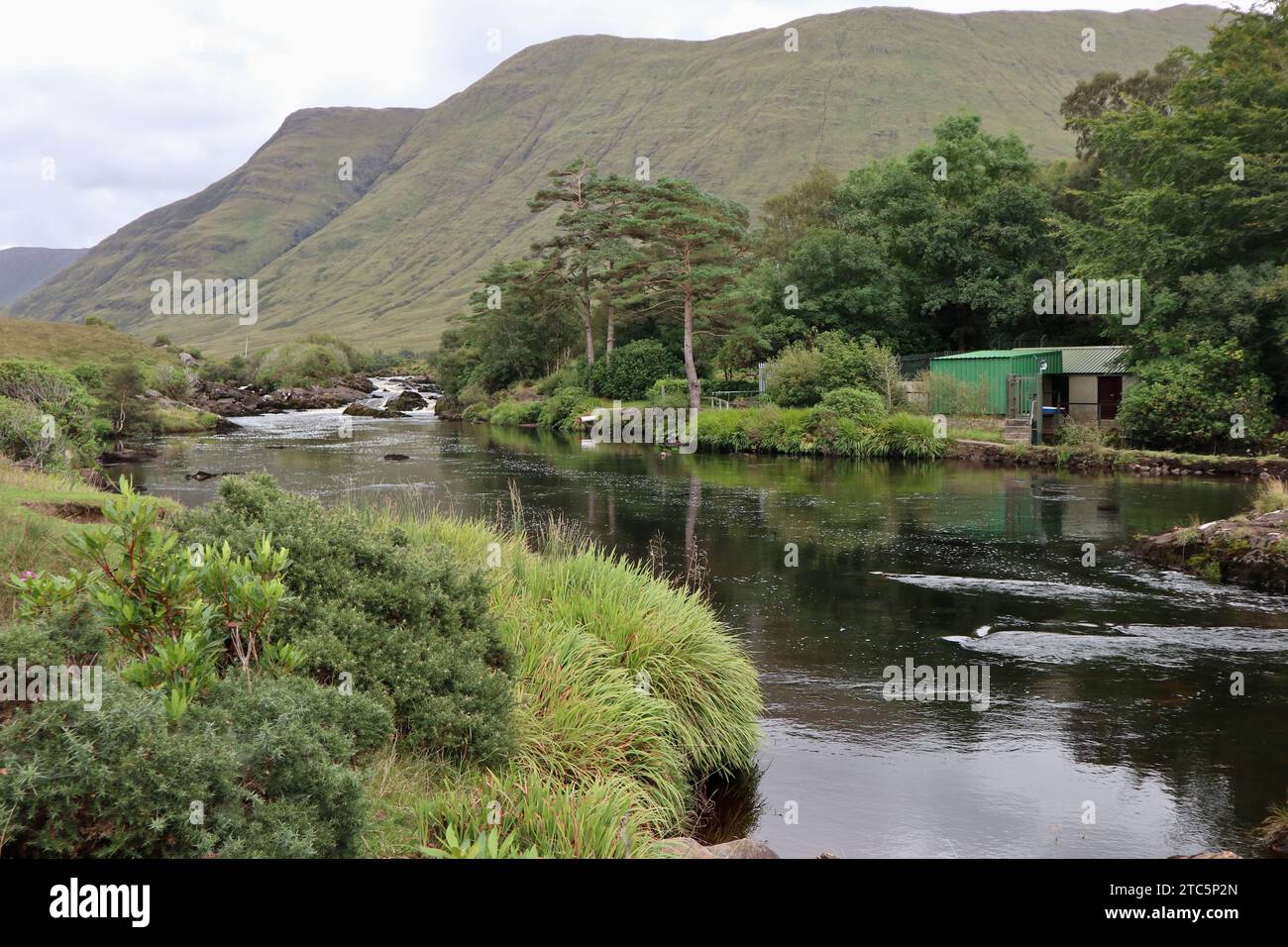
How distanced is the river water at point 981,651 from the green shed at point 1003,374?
32.6ft

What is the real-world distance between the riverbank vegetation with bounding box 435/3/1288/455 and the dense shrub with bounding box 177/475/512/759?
107 feet

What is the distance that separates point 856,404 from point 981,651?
28560 mm

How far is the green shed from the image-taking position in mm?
39562

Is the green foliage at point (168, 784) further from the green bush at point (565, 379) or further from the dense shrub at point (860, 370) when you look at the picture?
the green bush at point (565, 379)

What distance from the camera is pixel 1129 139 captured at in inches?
1535

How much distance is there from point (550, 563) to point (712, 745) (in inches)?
105

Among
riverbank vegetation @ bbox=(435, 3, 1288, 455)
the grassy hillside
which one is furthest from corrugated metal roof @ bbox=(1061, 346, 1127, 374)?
the grassy hillside

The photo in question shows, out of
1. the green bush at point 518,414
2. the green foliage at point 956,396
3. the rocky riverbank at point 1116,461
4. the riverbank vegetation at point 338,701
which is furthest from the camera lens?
the green bush at point 518,414

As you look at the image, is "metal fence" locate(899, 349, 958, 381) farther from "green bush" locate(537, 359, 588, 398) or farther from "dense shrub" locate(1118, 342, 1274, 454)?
"green bush" locate(537, 359, 588, 398)

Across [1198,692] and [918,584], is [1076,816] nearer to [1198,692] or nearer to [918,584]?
[1198,692]

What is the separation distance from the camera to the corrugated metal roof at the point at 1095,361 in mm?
39688

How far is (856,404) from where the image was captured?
4047 centimetres

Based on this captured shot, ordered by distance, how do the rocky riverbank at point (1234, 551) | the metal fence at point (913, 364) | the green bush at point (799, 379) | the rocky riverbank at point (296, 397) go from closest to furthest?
the rocky riverbank at point (1234, 551), the green bush at point (799, 379), the metal fence at point (913, 364), the rocky riverbank at point (296, 397)

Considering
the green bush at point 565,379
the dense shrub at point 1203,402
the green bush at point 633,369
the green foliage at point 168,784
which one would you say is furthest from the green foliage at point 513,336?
the green foliage at point 168,784
